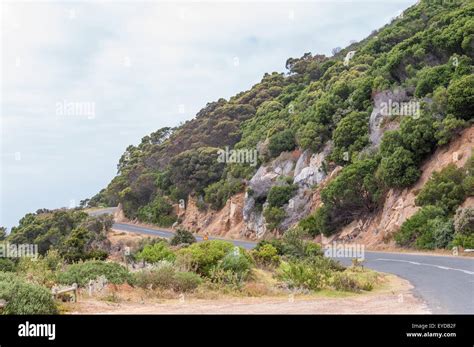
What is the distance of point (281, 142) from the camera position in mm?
50625

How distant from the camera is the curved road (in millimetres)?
12211

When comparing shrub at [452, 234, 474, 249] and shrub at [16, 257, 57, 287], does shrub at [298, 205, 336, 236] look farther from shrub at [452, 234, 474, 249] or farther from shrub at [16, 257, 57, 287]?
shrub at [16, 257, 57, 287]

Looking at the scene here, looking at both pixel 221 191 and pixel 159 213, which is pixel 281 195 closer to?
pixel 221 191

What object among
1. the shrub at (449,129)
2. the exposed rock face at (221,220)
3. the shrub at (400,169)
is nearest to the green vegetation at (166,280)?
the shrub at (400,169)

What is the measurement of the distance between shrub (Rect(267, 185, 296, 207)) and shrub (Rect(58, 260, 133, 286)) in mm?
29345

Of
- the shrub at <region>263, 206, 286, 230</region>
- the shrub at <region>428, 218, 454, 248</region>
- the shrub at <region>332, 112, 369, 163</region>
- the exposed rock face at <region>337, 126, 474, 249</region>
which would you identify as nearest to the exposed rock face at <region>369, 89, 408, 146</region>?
the shrub at <region>332, 112, 369, 163</region>

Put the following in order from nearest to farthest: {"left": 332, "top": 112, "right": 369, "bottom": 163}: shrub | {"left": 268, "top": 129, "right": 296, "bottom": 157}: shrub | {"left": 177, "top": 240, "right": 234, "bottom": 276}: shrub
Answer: {"left": 177, "top": 240, "right": 234, "bottom": 276}: shrub < {"left": 332, "top": 112, "right": 369, "bottom": 163}: shrub < {"left": 268, "top": 129, "right": 296, "bottom": 157}: shrub

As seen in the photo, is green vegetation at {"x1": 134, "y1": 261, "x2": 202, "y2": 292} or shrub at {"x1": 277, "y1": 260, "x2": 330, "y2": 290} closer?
green vegetation at {"x1": 134, "y1": 261, "x2": 202, "y2": 292}

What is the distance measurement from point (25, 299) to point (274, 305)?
5.58 metres

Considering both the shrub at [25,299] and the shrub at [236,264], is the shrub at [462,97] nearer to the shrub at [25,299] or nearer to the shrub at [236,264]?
the shrub at [236,264]

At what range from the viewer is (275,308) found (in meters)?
12.2

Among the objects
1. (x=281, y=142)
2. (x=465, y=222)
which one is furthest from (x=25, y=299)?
(x=281, y=142)
